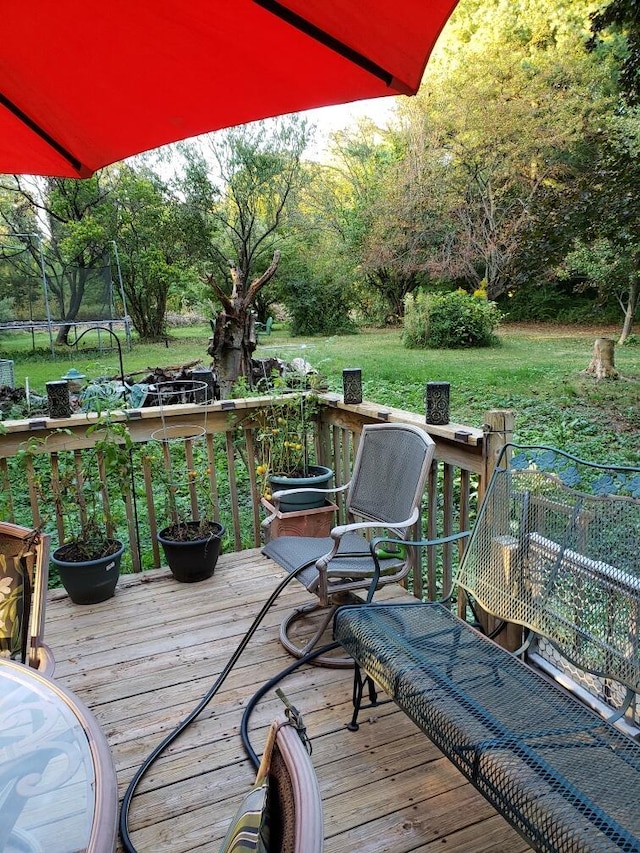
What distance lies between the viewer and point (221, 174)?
11.9 m

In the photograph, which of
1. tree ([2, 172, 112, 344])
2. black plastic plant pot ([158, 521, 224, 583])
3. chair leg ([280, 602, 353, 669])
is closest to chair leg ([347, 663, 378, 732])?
chair leg ([280, 602, 353, 669])

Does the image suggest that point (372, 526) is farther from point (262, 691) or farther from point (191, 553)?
point (191, 553)

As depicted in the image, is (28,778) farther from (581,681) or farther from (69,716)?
(581,681)

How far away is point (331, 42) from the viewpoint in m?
1.24

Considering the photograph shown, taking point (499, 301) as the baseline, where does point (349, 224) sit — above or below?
above

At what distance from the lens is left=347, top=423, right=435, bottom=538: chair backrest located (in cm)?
217

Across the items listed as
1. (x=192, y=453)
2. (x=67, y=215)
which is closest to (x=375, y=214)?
(x=67, y=215)

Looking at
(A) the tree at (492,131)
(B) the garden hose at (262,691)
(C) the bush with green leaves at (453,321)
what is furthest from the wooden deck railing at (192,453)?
(A) the tree at (492,131)

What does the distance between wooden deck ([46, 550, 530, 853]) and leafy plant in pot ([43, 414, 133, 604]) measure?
0.13 m

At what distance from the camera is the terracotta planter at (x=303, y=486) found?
2.75 m

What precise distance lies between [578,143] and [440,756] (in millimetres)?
10020

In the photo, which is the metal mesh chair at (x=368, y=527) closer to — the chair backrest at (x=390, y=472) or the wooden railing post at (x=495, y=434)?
the chair backrest at (x=390, y=472)

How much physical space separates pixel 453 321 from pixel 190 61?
8572mm

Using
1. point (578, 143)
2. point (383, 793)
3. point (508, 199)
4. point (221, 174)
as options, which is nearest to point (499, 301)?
point (508, 199)
